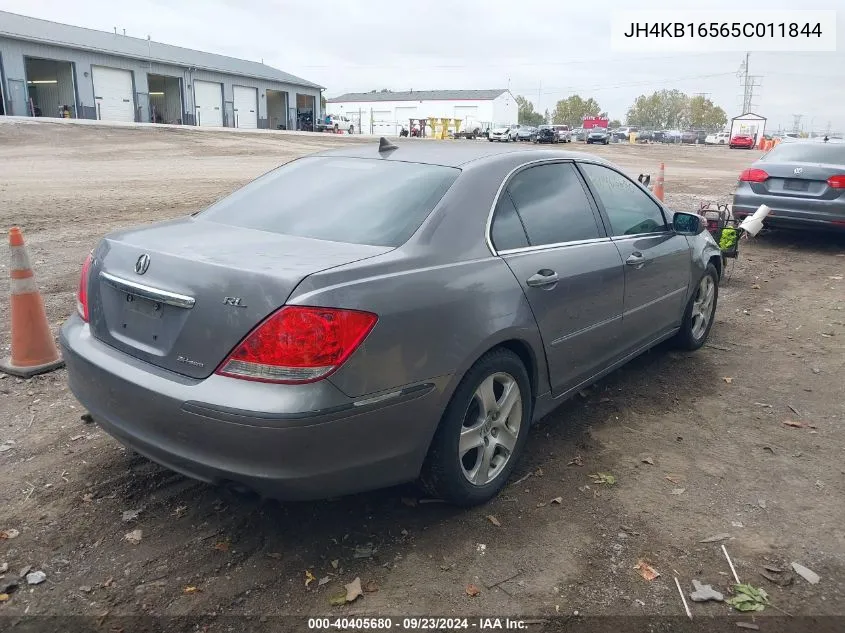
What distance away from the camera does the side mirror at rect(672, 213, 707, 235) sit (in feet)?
16.1

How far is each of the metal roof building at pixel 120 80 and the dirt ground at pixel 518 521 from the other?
136 feet

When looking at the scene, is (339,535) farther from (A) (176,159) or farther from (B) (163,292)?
(A) (176,159)

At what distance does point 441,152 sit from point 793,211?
8010 millimetres

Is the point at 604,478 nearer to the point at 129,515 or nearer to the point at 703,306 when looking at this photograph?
the point at 129,515

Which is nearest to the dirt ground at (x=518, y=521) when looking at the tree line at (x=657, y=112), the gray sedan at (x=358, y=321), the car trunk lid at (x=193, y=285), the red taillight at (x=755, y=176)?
the gray sedan at (x=358, y=321)

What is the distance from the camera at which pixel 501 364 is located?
3.21 metres

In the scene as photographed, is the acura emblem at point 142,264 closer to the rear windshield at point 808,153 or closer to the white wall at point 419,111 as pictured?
the rear windshield at point 808,153

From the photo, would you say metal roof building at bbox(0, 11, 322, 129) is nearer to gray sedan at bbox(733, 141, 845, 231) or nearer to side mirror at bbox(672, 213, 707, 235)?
gray sedan at bbox(733, 141, 845, 231)

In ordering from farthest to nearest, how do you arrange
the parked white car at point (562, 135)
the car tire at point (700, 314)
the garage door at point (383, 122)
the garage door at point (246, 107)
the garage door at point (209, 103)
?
the garage door at point (383, 122) → the parked white car at point (562, 135) → the garage door at point (246, 107) → the garage door at point (209, 103) → the car tire at point (700, 314)

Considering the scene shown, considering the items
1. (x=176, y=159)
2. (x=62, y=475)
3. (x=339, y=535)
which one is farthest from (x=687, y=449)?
(x=176, y=159)

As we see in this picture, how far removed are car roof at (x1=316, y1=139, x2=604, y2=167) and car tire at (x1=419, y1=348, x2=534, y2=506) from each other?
1076 mm

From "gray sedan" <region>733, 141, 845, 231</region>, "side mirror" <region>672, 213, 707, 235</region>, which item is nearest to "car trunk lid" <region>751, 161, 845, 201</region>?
"gray sedan" <region>733, 141, 845, 231</region>

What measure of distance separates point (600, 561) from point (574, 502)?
0.46 m

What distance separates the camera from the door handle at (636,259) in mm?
4232
